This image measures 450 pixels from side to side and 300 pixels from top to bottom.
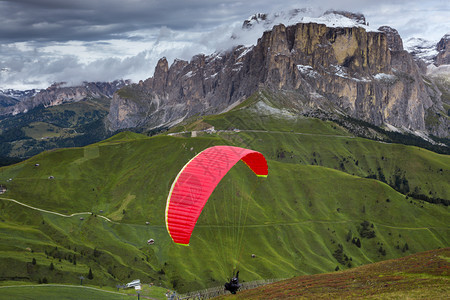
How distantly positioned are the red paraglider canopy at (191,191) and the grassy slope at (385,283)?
26076 mm

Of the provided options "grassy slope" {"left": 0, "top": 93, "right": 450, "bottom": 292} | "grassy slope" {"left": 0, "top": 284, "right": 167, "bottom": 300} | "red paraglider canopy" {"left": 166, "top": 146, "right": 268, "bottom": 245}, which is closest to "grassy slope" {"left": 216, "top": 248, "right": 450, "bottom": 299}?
"red paraglider canopy" {"left": 166, "top": 146, "right": 268, "bottom": 245}

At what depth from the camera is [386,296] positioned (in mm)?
48500

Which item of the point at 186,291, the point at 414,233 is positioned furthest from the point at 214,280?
the point at 414,233

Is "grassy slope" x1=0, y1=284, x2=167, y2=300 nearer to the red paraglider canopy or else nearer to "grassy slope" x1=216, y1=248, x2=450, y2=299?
"grassy slope" x1=216, y1=248, x2=450, y2=299

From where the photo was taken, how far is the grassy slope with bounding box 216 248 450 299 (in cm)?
5028

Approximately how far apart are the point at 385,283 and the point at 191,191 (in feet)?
126

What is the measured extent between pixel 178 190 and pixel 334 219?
→ 511ft

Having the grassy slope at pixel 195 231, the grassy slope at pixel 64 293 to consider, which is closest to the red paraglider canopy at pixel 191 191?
the grassy slope at pixel 64 293

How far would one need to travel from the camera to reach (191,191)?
39.5 meters

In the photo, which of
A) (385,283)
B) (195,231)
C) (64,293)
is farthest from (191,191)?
(195,231)

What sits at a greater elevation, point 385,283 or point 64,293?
point 385,283

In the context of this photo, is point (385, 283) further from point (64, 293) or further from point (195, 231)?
point (195, 231)

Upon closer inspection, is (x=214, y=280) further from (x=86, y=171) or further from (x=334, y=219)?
(x=86, y=171)

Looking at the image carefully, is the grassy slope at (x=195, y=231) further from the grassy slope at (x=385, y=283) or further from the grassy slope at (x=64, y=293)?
the grassy slope at (x=385, y=283)
